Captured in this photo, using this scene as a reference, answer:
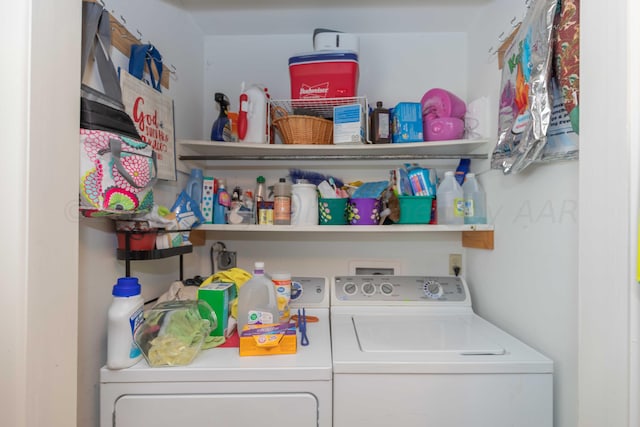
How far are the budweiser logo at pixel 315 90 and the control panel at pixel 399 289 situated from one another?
96 centimetres

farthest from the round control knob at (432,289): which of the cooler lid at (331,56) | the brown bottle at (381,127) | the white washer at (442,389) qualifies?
the cooler lid at (331,56)

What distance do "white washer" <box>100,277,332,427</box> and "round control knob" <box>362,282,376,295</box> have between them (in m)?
0.65

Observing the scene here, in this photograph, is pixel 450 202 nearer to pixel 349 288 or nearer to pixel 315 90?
pixel 349 288

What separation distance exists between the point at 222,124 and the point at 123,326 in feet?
3.35

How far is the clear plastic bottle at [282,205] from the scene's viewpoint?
4.93ft

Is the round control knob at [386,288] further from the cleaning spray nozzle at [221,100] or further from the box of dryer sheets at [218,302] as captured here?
the cleaning spray nozzle at [221,100]

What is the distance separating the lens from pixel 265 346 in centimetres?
107

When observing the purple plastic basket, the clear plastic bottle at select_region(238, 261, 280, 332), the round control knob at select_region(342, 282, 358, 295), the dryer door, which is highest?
the purple plastic basket

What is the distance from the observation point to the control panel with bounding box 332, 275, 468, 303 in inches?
61.9

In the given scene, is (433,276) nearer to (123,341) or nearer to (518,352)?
(518,352)

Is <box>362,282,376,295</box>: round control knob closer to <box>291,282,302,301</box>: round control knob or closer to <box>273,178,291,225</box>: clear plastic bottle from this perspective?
<box>291,282,302,301</box>: round control knob

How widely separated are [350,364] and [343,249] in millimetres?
851

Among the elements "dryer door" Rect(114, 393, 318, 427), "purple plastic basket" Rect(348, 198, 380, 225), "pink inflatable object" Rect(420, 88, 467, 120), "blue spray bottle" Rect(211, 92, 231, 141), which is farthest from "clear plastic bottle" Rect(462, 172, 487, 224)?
"blue spray bottle" Rect(211, 92, 231, 141)

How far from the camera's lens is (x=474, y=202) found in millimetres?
1541
